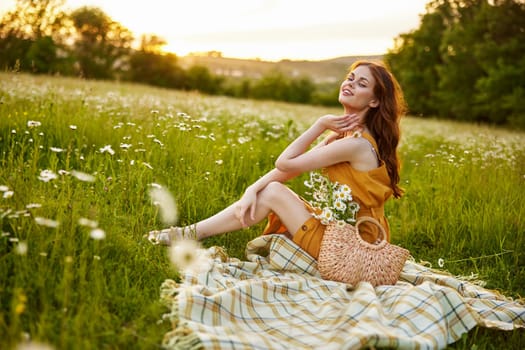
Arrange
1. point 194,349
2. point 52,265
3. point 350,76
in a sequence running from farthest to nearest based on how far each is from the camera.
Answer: point 350,76 → point 52,265 → point 194,349

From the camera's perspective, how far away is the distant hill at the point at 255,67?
51125mm

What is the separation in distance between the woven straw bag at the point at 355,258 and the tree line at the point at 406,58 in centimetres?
1208

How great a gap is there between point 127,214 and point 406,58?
38121mm

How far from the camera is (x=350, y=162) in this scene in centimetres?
349

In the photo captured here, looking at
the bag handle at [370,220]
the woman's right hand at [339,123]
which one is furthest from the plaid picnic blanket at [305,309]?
the woman's right hand at [339,123]

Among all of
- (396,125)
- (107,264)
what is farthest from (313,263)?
(107,264)

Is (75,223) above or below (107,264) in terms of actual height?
above

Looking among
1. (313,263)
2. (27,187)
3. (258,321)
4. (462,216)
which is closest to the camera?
(258,321)

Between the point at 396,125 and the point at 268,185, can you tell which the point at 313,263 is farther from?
the point at 396,125

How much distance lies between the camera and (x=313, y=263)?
3393 millimetres

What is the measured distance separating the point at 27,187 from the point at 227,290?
1.37 meters

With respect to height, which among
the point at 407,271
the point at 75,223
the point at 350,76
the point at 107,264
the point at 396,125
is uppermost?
the point at 350,76

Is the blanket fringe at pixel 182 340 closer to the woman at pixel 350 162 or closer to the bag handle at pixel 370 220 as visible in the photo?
the woman at pixel 350 162

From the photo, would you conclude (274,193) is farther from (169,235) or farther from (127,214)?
(127,214)
